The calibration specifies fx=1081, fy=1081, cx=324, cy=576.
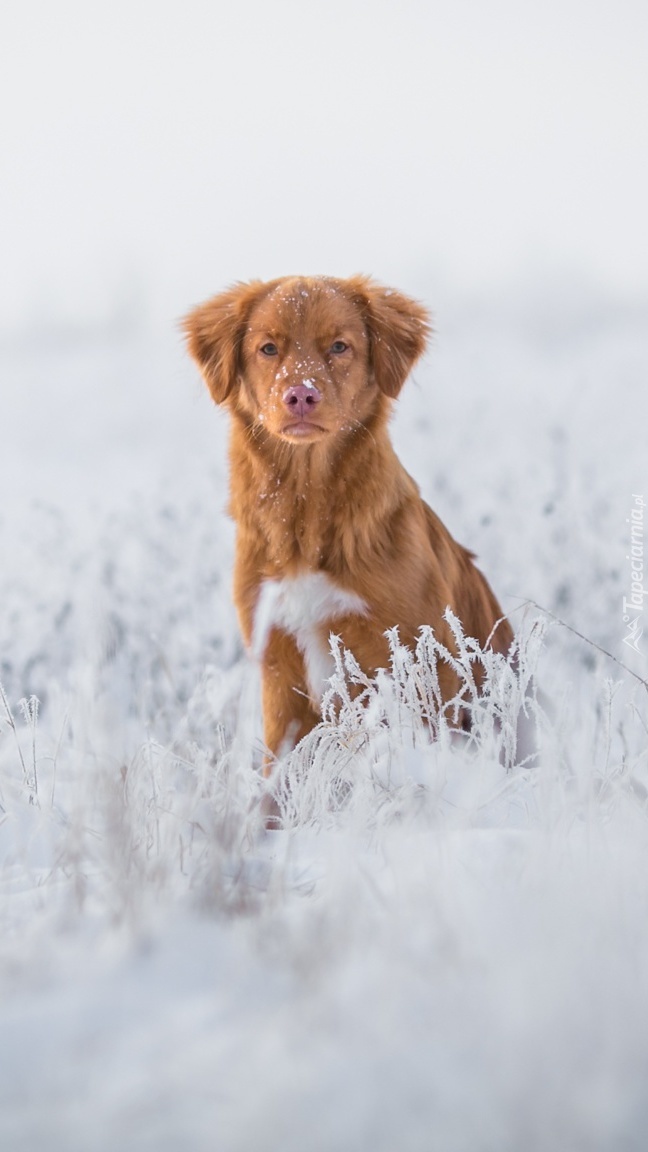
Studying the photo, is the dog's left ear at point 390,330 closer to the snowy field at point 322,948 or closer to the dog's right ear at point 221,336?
the dog's right ear at point 221,336

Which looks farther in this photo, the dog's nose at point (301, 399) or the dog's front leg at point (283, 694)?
the dog's front leg at point (283, 694)

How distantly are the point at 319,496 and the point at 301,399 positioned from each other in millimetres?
405

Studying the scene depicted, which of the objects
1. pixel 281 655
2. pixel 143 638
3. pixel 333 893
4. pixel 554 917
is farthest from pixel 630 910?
pixel 143 638

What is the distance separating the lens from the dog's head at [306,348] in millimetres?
3064

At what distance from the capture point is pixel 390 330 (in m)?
3.37

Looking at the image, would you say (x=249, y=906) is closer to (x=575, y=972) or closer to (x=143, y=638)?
(x=575, y=972)

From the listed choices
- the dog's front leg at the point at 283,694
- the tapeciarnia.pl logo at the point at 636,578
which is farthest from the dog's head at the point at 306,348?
the tapeciarnia.pl logo at the point at 636,578

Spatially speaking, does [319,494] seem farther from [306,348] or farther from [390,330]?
[390,330]

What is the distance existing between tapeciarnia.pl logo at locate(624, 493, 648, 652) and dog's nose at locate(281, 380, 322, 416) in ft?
6.45

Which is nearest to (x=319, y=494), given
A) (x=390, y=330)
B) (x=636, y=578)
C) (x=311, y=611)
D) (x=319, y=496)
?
(x=319, y=496)

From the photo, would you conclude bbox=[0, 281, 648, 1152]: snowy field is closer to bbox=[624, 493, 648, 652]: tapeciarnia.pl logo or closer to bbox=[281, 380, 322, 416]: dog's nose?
bbox=[281, 380, 322, 416]: dog's nose

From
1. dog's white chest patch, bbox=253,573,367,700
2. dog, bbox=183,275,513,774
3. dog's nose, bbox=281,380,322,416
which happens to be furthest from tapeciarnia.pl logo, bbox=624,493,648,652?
dog's nose, bbox=281,380,322,416

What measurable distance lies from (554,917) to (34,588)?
12.2 feet

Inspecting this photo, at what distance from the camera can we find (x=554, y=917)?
1556 millimetres
